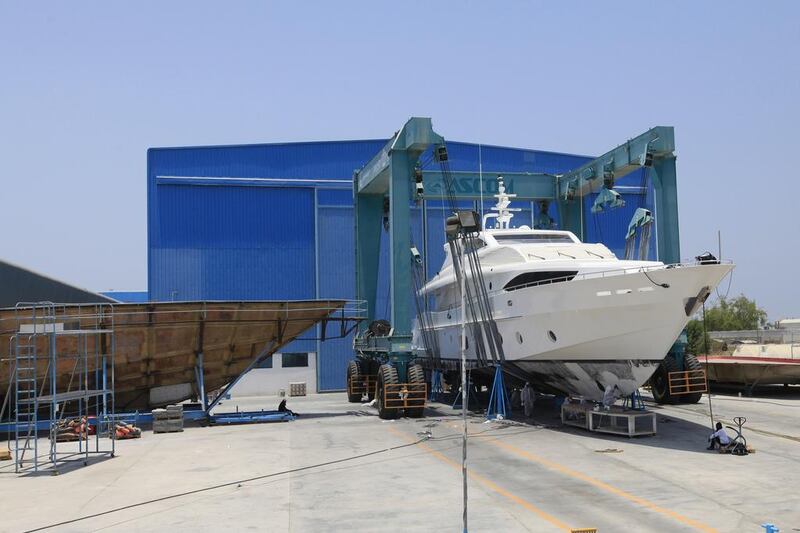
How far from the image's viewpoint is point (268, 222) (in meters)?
36.2

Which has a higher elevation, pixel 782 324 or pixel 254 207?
pixel 254 207

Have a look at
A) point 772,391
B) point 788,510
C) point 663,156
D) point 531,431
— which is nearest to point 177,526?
point 788,510

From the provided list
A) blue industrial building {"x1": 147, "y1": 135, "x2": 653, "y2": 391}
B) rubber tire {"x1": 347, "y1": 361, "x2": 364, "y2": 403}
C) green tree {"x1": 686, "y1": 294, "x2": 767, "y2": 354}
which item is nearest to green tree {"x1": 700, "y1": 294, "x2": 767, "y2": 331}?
green tree {"x1": 686, "y1": 294, "x2": 767, "y2": 354}

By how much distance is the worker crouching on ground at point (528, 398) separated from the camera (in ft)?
67.5

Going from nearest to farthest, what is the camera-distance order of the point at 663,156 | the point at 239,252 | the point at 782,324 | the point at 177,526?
the point at 177,526 < the point at 663,156 < the point at 239,252 < the point at 782,324

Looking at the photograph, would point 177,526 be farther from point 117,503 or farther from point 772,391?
point 772,391

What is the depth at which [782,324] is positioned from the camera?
71.4 m

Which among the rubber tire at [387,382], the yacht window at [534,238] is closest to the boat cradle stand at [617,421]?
the rubber tire at [387,382]

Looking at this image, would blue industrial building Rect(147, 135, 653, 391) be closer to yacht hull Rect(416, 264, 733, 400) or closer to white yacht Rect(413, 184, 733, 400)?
white yacht Rect(413, 184, 733, 400)

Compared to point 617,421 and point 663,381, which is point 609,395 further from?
point 663,381

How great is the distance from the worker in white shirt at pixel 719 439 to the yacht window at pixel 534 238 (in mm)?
10355

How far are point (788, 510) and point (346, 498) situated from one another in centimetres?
579

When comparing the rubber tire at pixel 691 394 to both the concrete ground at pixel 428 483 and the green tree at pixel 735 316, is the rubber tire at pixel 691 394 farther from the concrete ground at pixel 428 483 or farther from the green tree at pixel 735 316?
the green tree at pixel 735 316

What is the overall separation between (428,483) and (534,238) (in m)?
13.4
